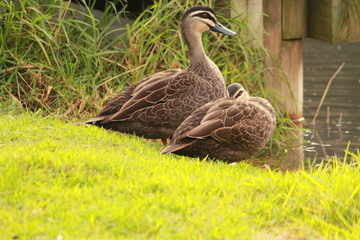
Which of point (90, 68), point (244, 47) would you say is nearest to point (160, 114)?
point (90, 68)

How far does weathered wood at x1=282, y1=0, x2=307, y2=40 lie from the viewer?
32.3 feet

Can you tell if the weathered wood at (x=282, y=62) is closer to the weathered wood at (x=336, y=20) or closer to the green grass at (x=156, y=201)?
the weathered wood at (x=336, y=20)

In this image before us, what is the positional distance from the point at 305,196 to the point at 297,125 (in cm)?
537

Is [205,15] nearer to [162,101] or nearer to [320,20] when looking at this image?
[162,101]

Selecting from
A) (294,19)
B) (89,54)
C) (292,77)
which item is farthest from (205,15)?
(292,77)

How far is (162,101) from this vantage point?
22.9 feet

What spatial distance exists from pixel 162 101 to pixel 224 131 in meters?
1.01

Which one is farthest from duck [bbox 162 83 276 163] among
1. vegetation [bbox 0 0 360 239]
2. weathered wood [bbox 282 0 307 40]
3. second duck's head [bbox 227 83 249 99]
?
weathered wood [bbox 282 0 307 40]

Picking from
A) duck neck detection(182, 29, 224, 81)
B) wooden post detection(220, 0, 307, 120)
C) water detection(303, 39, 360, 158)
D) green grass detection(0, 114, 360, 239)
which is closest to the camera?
green grass detection(0, 114, 360, 239)

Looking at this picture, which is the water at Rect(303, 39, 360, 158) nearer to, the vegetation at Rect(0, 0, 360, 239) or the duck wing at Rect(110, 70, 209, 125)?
the duck wing at Rect(110, 70, 209, 125)

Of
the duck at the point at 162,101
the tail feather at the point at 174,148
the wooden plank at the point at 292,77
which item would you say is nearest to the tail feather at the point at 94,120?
the duck at the point at 162,101

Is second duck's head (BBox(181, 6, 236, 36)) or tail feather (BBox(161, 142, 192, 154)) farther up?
second duck's head (BBox(181, 6, 236, 36))

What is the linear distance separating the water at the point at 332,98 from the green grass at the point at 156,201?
275 cm

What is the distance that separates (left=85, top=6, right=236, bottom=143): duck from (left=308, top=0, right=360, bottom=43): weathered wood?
3.19 m
